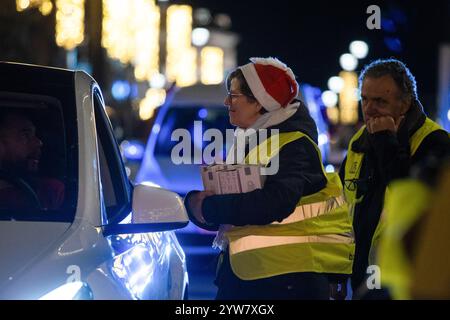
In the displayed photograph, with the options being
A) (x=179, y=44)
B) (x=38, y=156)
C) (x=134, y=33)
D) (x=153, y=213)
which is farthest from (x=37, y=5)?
(x=179, y=44)

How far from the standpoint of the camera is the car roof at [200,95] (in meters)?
11.7

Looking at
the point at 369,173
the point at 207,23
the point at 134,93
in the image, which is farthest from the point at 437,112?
the point at 207,23

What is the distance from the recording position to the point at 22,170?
4.38 m

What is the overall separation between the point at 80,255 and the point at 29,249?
0.17 meters

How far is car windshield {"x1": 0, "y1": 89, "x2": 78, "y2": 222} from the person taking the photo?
3.96m

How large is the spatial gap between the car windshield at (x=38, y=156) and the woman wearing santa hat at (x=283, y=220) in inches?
21.9

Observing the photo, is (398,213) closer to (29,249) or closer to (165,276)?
(29,249)

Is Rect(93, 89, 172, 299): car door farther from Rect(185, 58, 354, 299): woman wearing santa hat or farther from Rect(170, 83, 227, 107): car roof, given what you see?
Rect(170, 83, 227, 107): car roof

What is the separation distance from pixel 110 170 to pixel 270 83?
0.79 meters

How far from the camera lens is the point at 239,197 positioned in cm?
427

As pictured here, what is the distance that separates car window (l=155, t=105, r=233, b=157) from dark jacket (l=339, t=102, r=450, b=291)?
618 cm

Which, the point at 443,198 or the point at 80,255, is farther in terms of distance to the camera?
the point at 80,255

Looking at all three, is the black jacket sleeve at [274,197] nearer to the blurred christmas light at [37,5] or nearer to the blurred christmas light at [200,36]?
the blurred christmas light at [37,5]

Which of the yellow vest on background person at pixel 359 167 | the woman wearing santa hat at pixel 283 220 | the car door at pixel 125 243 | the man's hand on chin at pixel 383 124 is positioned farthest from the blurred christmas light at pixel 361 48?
the woman wearing santa hat at pixel 283 220
